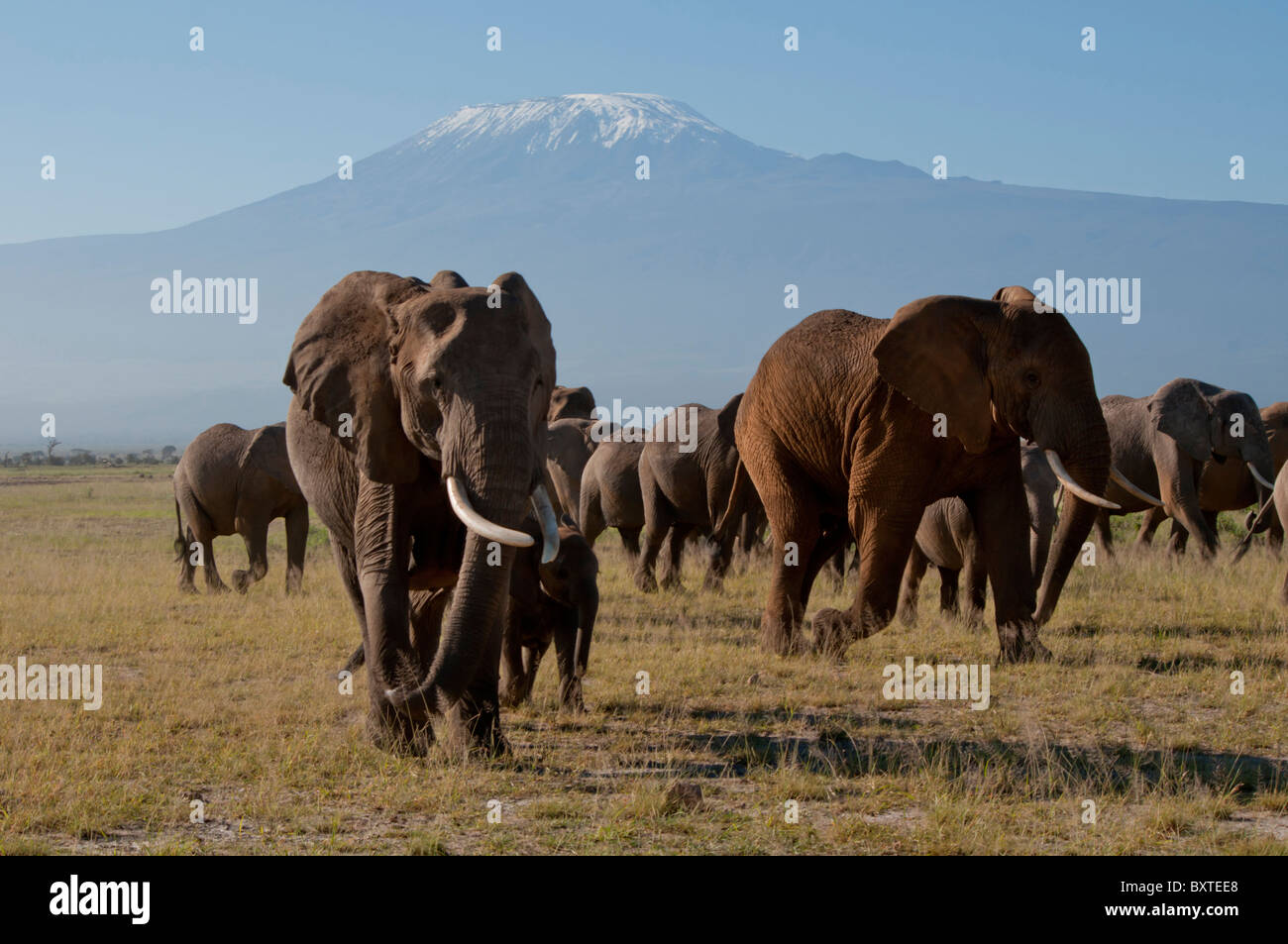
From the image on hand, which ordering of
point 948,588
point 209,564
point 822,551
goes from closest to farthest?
point 822,551 < point 948,588 < point 209,564

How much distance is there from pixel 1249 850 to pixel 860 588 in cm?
523

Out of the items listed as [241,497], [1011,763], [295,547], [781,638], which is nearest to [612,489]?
[295,547]

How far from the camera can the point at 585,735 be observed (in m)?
9.11

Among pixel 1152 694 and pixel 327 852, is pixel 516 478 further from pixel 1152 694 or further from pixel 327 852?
pixel 1152 694

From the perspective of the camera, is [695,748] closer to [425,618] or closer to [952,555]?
[425,618]

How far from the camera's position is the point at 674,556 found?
19.0m

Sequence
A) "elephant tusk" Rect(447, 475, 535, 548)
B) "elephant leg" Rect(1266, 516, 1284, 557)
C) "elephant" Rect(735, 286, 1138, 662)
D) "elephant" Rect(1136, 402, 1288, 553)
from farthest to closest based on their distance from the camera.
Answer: "elephant" Rect(1136, 402, 1288, 553) → "elephant leg" Rect(1266, 516, 1284, 557) → "elephant" Rect(735, 286, 1138, 662) → "elephant tusk" Rect(447, 475, 535, 548)

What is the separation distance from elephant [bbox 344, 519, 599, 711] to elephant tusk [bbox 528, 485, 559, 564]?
191 cm

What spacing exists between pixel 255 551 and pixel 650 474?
5.49 m

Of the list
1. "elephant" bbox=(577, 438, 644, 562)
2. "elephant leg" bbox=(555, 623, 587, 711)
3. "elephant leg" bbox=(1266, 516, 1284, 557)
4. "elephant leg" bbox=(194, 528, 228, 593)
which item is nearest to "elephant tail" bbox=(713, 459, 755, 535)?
"elephant" bbox=(577, 438, 644, 562)

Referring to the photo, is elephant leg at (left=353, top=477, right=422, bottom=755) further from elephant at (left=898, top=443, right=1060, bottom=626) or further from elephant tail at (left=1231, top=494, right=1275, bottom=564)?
elephant tail at (left=1231, top=494, right=1275, bottom=564)

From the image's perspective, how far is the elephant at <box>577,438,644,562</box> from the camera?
65.6 feet

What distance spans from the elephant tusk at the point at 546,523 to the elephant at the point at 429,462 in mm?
14
